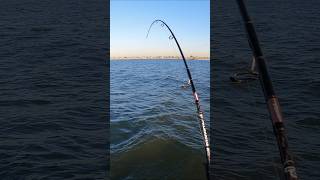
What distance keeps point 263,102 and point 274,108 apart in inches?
651

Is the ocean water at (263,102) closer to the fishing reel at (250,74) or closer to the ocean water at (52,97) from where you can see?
the fishing reel at (250,74)

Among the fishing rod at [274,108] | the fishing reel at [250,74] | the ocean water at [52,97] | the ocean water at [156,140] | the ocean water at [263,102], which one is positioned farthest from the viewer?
the ocean water at [263,102]

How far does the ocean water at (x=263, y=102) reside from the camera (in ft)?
45.1

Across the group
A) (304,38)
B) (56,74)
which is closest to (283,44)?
(304,38)

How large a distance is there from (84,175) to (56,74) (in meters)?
15.3

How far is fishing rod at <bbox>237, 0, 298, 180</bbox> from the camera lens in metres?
3.93

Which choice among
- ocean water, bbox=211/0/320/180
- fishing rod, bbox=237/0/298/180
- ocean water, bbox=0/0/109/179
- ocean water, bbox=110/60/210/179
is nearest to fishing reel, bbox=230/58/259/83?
fishing rod, bbox=237/0/298/180

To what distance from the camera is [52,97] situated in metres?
21.9

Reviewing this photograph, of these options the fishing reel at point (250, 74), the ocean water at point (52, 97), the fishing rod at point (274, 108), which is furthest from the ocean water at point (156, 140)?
the fishing rod at point (274, 108)

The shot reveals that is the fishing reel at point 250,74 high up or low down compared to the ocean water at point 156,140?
up

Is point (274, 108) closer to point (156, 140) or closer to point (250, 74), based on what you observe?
point (250, 74)

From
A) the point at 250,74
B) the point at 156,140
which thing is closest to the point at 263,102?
the point at 156,140

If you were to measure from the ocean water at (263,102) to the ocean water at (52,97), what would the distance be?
4714mm

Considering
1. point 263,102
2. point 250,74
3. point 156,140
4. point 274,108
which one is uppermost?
point 250,74
